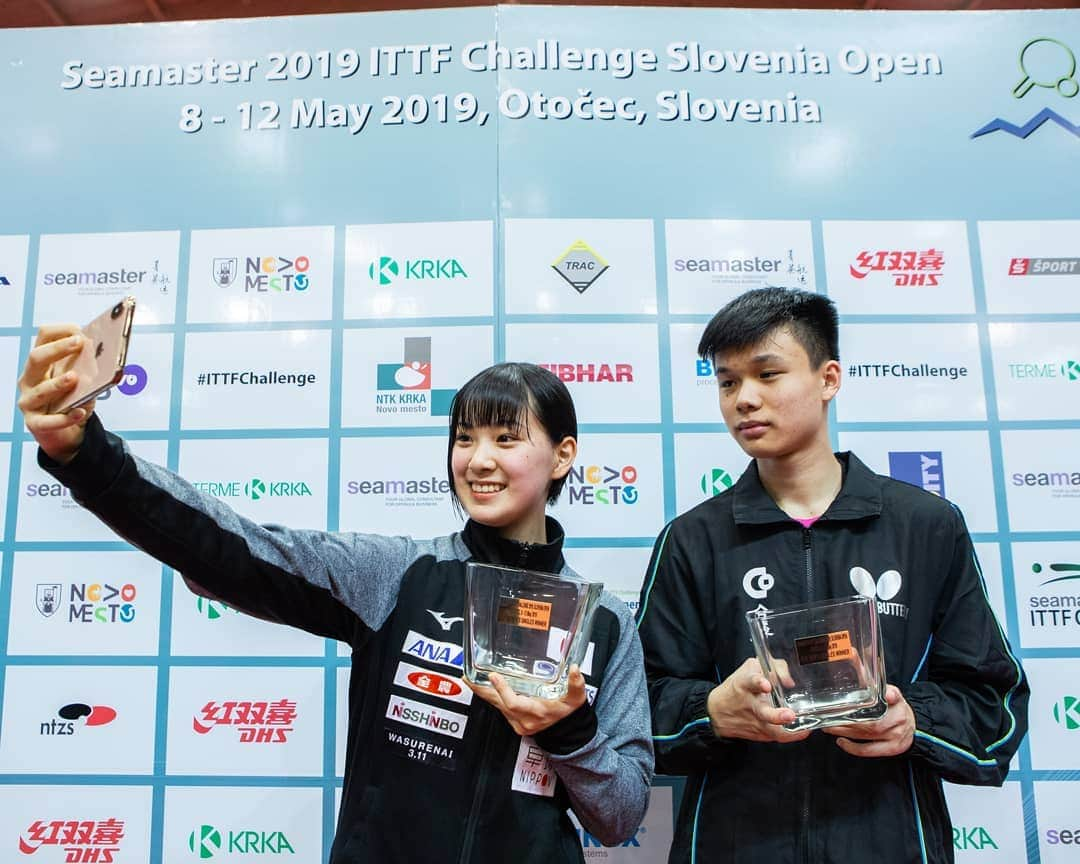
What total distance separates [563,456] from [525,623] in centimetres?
36

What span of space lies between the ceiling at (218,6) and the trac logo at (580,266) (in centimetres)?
234

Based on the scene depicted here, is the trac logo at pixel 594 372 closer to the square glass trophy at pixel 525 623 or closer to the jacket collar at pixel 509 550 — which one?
the jacket collar at pixel 509 550

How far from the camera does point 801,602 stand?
1.37 metres

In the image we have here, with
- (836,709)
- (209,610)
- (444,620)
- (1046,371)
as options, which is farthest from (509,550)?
(1046,371)

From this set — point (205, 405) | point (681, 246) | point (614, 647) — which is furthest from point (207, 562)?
point (681, 246)

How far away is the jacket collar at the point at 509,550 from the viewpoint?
131cm

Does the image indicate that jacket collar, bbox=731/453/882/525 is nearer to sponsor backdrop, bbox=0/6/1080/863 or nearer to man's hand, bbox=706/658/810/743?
man's hand, bbox=706/658/810/743

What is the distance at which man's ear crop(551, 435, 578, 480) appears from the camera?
141 cm

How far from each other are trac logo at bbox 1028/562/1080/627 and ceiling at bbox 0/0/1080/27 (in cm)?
302

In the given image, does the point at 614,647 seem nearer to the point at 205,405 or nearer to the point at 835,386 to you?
the point at 835,386

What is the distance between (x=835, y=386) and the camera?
1524 millimetres

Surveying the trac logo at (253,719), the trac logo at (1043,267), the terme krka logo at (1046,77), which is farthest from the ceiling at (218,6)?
the trac logo at (253,719)

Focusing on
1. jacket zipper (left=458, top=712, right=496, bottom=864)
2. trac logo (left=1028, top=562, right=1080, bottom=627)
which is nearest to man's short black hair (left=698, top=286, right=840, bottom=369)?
jacket zipper (left=458, top=712, right=496, bottom=864)

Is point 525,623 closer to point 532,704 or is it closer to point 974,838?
point 532,704
